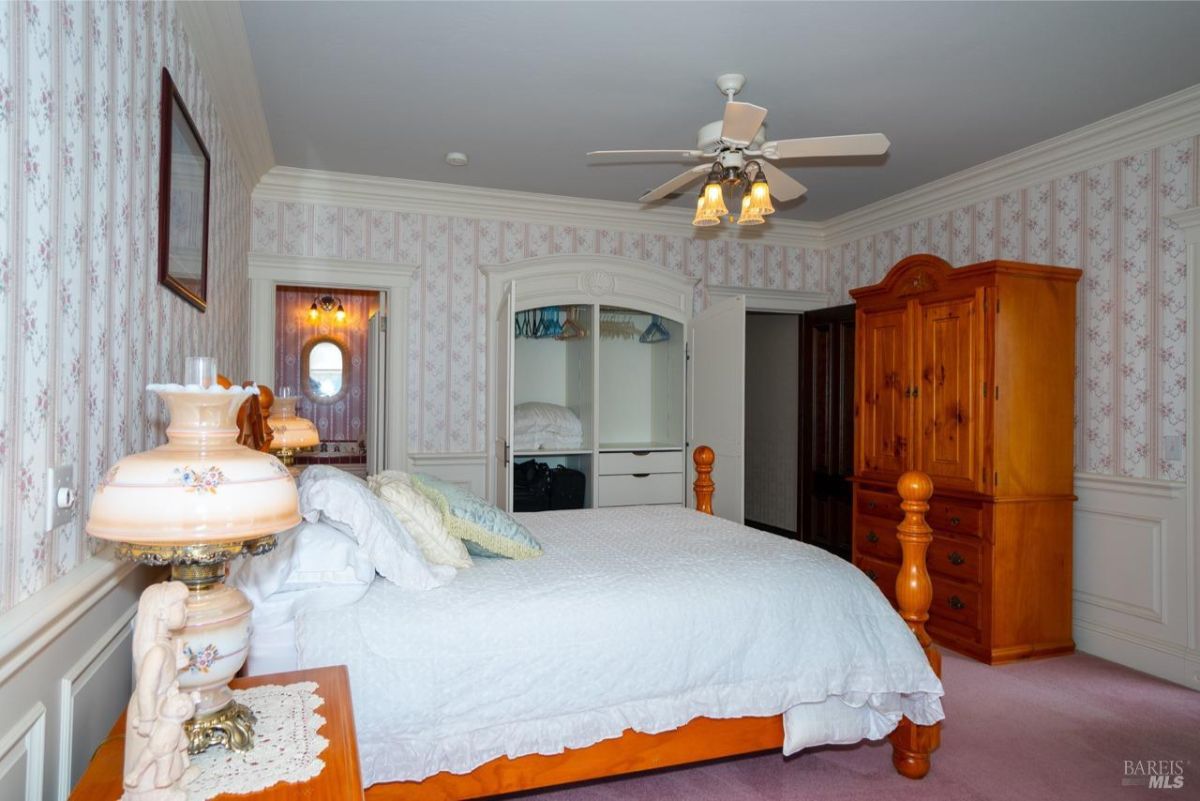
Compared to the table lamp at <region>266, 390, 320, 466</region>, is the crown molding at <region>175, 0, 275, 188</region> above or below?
above

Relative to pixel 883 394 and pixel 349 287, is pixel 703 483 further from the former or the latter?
pixel 349 287

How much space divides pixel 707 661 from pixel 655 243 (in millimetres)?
3584

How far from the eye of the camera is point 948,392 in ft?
12.2

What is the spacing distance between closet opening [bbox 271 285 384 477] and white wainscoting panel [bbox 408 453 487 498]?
2.39m

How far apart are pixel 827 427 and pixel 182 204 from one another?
4.20 m

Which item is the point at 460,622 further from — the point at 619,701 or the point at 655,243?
the point at 655,243

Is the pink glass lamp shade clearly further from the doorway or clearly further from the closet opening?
the closet opening

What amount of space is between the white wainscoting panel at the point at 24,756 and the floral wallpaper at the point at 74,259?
0.18 metres

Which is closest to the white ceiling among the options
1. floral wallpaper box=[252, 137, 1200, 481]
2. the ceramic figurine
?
floral wallpaper box=[252, 137, 1200, 481]

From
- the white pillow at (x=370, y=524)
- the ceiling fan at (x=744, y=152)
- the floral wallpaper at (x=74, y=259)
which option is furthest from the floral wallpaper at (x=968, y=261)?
the white pillow at (x=370, y=524)

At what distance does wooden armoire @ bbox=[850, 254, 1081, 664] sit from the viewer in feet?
11.4

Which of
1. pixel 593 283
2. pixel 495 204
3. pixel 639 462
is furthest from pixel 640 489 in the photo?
pixel 495 204

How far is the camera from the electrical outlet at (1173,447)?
3.26 meters

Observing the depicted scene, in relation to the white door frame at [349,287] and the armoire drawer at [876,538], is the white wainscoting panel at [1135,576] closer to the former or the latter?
the armoire drawer at [876,538]
